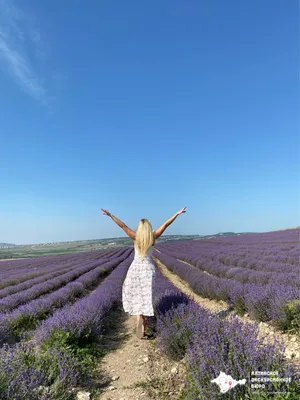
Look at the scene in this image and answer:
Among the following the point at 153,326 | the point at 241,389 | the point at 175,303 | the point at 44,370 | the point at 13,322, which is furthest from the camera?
the point at 13,322

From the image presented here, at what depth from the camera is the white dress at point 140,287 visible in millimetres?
3752

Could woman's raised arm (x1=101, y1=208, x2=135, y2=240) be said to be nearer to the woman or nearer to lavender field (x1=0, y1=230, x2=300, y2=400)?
the woman

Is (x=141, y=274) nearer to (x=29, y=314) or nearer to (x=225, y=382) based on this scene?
(x=225, y=382)

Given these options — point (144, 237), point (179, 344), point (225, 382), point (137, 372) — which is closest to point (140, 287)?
point (144, 237)

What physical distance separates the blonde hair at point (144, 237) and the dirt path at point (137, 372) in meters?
1.22

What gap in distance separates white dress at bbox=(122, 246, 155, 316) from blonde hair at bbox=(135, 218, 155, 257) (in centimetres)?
7

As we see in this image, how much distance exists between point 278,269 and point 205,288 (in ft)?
6.69

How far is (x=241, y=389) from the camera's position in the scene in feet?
5.45

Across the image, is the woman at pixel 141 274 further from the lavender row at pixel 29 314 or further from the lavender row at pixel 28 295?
the lavender row at pixel 28 295

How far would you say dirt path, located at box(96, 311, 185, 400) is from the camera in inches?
91.7

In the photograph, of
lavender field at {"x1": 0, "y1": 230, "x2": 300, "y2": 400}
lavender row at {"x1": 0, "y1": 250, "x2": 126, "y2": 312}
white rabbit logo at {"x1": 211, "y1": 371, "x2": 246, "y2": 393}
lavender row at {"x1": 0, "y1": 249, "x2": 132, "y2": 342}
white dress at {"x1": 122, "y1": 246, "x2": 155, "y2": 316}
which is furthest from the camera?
lavender row at {"x1": 0, "y1": 250, "x2": 126, "y2": 312}

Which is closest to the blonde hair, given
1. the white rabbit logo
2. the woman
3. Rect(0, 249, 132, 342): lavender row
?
the woman

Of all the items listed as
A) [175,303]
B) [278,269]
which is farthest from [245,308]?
[278,269]

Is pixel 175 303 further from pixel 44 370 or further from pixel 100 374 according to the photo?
pixel 44 370
